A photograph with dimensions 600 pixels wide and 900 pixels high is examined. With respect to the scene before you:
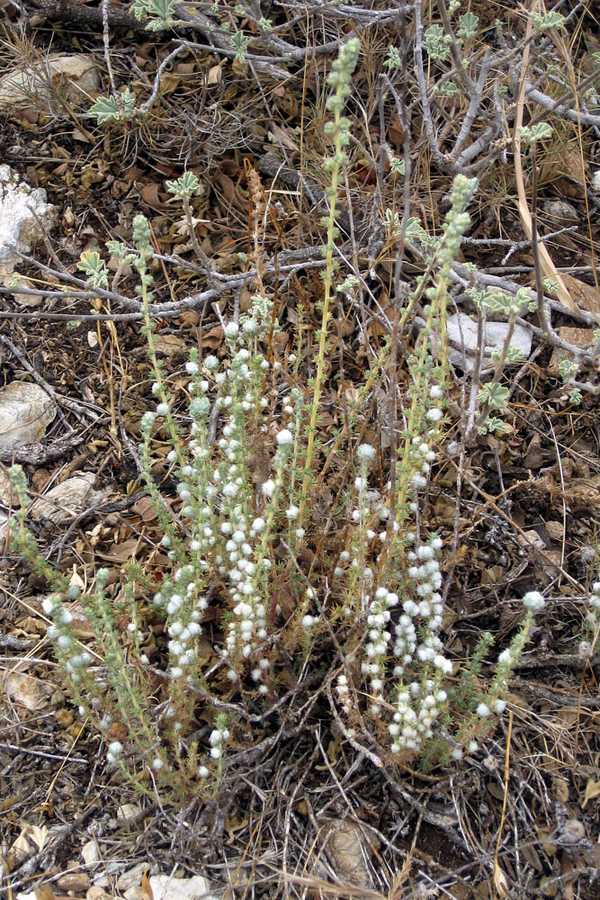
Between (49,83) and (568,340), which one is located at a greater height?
(49,83)

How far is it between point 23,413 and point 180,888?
1697 millimetres

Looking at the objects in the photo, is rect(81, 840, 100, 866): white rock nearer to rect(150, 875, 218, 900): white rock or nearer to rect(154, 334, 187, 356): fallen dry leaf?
rect(150, 875, 218, 900): white rock

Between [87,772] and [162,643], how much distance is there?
42 centimetres

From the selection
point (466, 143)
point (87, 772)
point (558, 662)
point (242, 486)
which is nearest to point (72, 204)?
point (466, 143)

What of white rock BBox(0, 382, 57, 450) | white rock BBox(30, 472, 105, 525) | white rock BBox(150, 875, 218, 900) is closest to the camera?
white rock BBox(150, 875, 218, 900)

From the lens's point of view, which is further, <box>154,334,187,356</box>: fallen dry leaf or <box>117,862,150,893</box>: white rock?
<box>154,334,187,356</box>: fallen dry leaf

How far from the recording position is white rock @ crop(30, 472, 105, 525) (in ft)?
9.22

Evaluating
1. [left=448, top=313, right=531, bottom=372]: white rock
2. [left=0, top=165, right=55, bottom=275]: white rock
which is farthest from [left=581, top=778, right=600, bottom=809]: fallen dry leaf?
[left=0, top=165, right=55, bottom=275]: white rock

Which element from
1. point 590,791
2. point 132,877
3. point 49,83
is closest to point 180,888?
point 132,877

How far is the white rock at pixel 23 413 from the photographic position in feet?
9.70

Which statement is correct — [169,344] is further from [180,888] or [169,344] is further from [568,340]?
[180,888]

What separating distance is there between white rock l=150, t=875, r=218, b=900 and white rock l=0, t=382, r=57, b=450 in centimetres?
155

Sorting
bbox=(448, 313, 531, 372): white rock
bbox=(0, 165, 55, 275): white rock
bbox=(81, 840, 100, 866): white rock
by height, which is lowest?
bbox=(81, 840, 100, 866): white rock

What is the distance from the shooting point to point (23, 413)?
118 inches
